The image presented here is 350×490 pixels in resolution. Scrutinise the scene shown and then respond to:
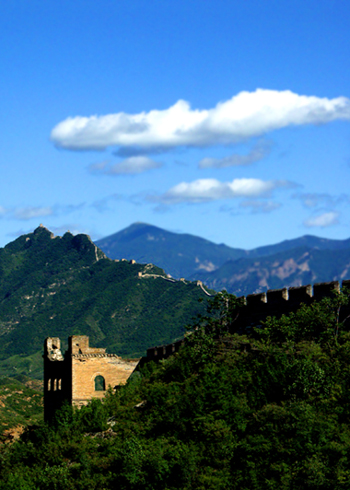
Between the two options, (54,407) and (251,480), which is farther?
(54,407)

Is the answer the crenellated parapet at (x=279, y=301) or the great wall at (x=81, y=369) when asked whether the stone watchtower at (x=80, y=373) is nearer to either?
the great wall at (x=81, y=369)

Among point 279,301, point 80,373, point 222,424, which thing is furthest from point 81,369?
point 222,424

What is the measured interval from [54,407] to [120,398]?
1236cm

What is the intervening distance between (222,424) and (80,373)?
19.4 meters

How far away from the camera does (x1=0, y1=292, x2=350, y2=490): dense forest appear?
32656 mm

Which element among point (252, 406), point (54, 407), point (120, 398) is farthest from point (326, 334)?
point (54, 407)

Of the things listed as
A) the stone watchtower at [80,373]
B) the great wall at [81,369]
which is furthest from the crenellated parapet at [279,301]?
the stone watchtower at [80,373]

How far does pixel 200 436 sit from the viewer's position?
3569 centimetres

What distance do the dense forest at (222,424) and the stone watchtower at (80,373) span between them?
27.6 ft

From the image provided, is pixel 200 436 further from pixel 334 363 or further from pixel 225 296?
pixel 225 296

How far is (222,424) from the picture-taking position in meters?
35.5

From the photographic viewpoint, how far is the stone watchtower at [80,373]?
5294 cm

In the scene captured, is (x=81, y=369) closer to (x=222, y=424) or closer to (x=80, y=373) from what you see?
(x=80, y=373)

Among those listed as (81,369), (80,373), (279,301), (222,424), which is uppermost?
(279,301)
